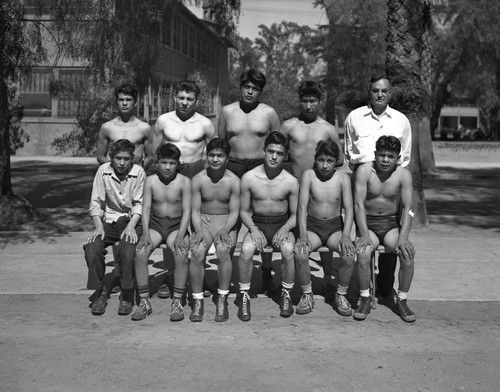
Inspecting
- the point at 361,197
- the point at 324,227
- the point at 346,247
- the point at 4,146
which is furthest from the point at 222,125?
the point at 4,146

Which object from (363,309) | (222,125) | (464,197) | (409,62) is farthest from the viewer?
(464,197)

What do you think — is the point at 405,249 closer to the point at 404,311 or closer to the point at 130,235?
the point at 404,311

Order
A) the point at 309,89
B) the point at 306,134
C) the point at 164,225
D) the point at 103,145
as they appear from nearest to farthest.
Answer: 1. the point at 164,225
2. the point at 309,89
3. the point at 306,134
4. the point at 103,145

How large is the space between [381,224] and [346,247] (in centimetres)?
45

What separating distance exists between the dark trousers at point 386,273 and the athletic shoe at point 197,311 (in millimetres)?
1765

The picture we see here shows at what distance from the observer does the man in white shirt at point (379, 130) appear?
6242 millimetres

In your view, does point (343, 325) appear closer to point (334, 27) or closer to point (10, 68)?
point (10, 68)

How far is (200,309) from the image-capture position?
18.1 ft

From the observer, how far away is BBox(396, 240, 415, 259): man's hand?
221 inches

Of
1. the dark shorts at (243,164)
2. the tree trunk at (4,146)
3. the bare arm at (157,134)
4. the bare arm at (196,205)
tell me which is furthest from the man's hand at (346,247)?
the tree trunk at (4,146)

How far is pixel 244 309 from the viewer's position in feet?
18.2

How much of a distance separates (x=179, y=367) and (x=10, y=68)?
23.3ft

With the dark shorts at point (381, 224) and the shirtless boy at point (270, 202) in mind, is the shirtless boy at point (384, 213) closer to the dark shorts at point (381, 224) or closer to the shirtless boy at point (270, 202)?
the dark shorts at point (381, 224)

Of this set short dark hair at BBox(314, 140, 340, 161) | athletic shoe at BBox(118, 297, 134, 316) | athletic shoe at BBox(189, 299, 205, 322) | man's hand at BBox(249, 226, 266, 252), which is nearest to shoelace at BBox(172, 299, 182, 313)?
athletic shoe at BBox(189, 299, 205, 322)
